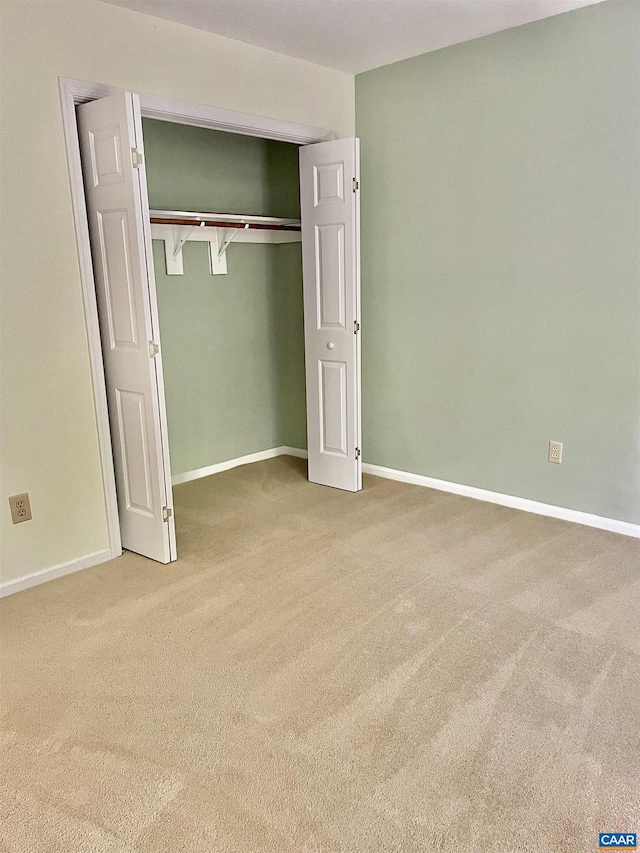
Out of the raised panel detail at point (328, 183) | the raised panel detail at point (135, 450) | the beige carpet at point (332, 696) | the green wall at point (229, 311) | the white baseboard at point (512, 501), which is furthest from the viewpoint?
the green wall at point (229, 311)

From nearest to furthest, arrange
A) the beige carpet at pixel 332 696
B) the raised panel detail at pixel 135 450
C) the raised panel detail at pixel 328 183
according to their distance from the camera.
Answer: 1. the beige carpet at pixel 332 696
2. the raised panel detail at pixel 135 450
3. the raised panel detail at pixel 328 183

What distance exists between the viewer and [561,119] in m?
3.20

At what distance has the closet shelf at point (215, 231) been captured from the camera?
12.6 feet

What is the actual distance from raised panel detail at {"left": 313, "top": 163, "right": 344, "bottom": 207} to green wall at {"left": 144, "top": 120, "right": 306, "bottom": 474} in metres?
0.71

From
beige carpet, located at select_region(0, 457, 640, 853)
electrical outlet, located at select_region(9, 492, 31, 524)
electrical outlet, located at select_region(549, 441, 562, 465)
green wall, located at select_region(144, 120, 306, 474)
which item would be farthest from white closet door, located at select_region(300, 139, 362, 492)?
electrical outlet, located at select_region(9, 492, 31, 524)

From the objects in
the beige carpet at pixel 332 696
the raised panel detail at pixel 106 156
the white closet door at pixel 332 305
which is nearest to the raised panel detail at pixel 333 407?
the white closet door at pixel 332 305

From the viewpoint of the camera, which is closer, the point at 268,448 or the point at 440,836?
the point at 440,836

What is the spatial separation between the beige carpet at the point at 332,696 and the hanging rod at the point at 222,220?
5.81ft

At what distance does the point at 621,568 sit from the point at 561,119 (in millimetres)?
2129

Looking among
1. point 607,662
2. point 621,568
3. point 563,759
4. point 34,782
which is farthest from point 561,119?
point 34,782

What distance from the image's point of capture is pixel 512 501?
12.2 feet

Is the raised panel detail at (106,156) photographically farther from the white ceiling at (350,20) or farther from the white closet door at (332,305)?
the white closet door at (332,305)

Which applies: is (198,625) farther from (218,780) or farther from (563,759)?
(563,759)

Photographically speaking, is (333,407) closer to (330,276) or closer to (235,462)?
(330,276)
